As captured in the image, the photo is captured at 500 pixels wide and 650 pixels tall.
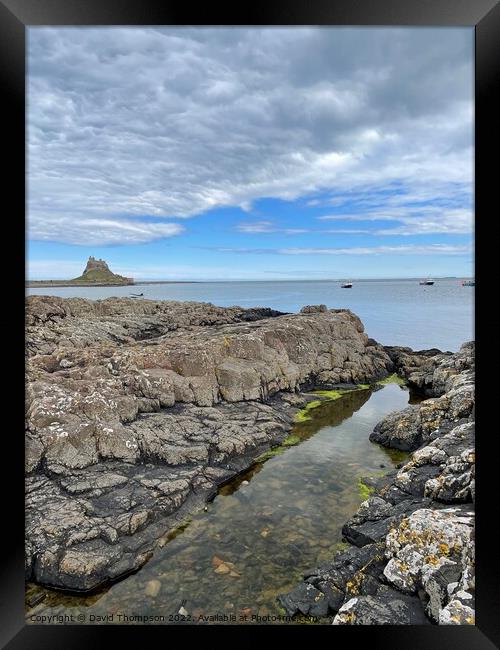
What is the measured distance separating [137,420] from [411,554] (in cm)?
722

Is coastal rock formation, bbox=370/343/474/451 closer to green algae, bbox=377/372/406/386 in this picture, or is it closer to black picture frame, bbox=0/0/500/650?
green algae, bbox=377/372/406/386

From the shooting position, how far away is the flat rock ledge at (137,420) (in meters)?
5.94

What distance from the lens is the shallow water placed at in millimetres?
4859

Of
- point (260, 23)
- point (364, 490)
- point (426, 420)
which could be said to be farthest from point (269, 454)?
point (260, 23)

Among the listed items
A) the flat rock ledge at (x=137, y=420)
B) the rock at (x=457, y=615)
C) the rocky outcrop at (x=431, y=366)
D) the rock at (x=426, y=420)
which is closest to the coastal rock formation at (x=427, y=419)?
the rock at (x=426, y=420)

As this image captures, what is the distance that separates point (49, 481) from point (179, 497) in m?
2.56

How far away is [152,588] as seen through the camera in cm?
513

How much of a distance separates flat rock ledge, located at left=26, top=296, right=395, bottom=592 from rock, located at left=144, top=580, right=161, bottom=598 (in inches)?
18.0

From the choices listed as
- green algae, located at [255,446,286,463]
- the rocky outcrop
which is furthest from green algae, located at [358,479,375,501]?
the rocky outcrop

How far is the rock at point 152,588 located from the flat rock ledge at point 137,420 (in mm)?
457

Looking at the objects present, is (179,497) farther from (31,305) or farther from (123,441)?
(31,305)

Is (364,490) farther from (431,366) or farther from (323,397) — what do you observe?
(431,366)

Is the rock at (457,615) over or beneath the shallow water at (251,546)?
over

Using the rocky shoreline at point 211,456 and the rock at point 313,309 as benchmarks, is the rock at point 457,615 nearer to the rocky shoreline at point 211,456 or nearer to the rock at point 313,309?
the rocky shoreline at point 211,456
